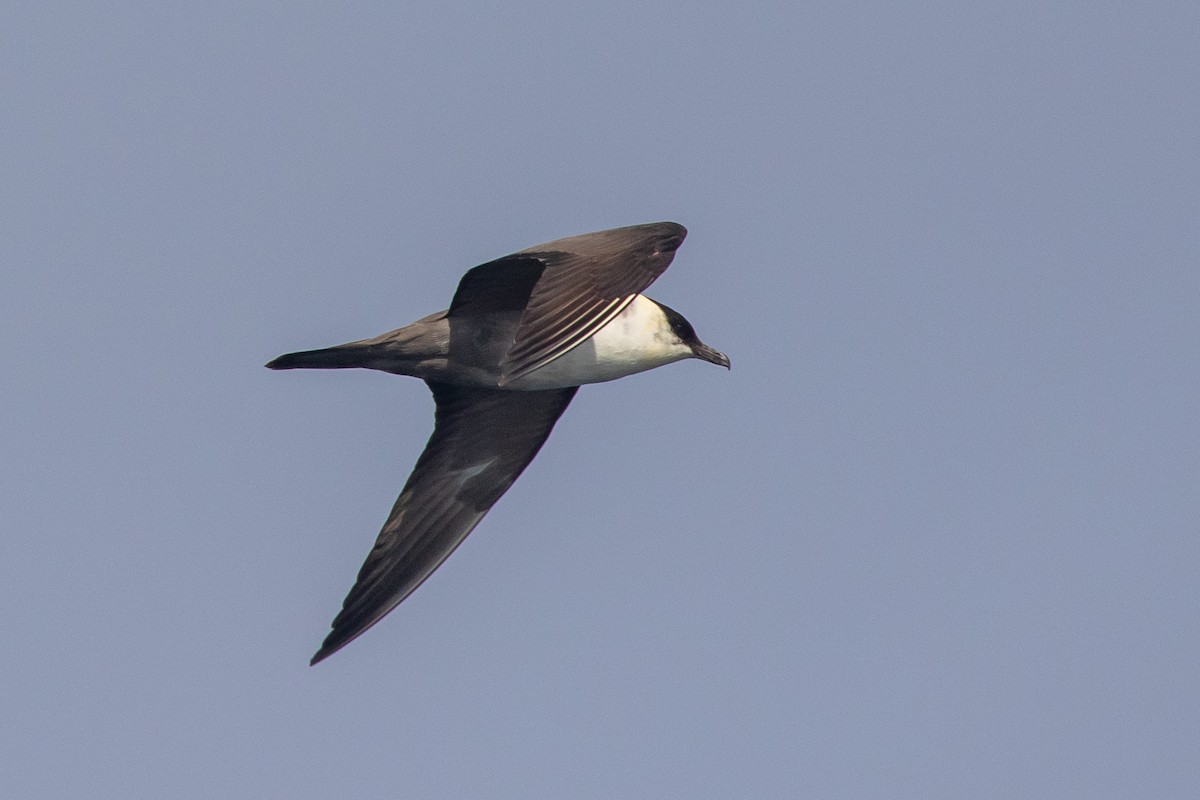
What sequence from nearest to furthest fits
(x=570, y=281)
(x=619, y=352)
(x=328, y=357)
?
(x=570, y=281), (x=328, y=357), (x=619, y=352)

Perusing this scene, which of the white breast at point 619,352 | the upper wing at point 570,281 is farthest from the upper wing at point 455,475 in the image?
the upper wing at point 570,281

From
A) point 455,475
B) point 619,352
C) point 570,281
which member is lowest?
point 455,475

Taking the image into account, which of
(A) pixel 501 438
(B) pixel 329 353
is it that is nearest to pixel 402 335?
(B) pixel 329 353

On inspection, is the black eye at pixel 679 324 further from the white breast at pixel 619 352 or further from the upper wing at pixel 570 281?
the upper wing at pixel 570 281

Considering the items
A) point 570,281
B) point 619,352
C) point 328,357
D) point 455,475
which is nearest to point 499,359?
point 619,352

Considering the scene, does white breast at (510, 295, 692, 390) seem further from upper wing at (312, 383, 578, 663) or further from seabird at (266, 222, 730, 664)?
upper wing at (312, 383, 578, 663)

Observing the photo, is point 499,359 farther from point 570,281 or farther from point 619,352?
point 570,281

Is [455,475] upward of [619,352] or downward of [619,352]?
downward
